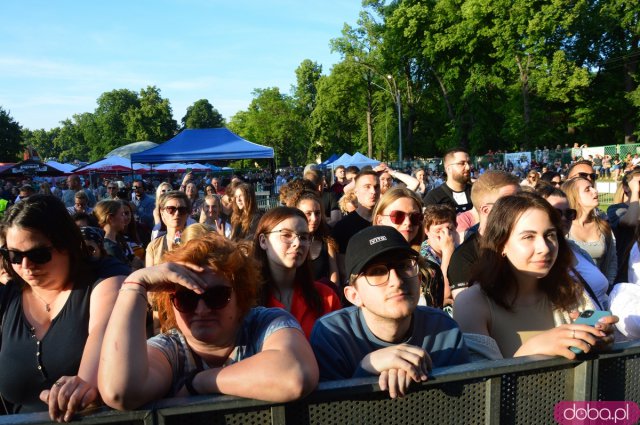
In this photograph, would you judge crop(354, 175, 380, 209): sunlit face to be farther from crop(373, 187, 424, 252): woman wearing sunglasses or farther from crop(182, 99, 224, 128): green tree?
crop(182, 99, 224, 128): green tree

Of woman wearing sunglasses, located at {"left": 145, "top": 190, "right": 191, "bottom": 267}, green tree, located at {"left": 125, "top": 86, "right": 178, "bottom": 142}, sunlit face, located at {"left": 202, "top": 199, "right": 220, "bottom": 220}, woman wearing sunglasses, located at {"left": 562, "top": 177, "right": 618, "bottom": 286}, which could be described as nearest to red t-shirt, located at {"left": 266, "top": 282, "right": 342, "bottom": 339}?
woman wearing sunglasses, located at {"left": 145, "top": 190, "right": 191, "bottom": 267}

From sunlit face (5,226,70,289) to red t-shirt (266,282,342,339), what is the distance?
1.33 meters

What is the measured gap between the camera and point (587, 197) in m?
4.77

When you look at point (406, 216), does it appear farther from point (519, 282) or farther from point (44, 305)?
A: point (44, 305)

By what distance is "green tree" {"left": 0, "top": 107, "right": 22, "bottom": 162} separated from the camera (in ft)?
192

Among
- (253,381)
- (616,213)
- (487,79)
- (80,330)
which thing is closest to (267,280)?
(80,330)

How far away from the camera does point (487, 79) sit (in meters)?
40.2

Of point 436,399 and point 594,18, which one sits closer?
point 436,399

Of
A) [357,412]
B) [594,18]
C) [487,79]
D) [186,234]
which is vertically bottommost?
[357,412]

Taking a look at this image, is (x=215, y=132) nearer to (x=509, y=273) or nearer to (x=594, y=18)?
(x=509, y=273)

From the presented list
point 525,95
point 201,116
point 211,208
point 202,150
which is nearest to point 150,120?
point 201,116

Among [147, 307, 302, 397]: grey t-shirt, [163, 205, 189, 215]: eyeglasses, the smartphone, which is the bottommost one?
[147, 307, 302, 397]: grey t-shirt

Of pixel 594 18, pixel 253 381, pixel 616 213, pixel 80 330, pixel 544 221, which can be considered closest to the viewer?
pixel 253 381

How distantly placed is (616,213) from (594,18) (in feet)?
134
